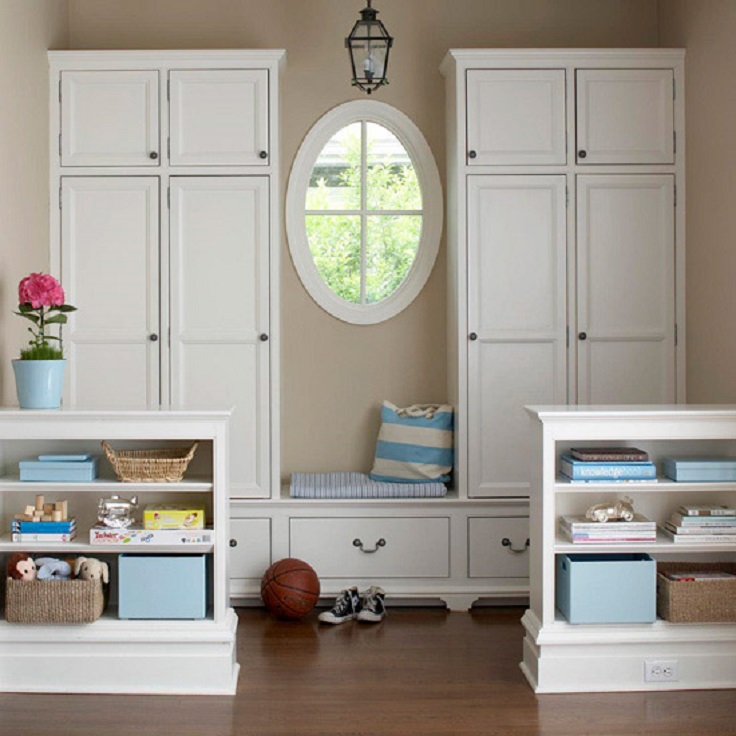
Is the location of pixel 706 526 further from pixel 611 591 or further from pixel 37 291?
pixel 37 291

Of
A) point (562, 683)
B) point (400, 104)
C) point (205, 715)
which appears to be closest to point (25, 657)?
point (205, 715)

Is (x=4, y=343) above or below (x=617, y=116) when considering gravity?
below

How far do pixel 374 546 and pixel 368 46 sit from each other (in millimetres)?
2068

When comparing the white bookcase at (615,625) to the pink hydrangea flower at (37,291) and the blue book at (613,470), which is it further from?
the pink hydrangea flower at (37,291)

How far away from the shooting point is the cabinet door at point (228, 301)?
15.1 feet

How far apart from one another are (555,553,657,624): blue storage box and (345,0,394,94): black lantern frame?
6.25 feet

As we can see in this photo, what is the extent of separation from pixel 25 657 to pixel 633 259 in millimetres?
2926

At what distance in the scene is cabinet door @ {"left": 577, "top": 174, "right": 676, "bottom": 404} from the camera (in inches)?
183

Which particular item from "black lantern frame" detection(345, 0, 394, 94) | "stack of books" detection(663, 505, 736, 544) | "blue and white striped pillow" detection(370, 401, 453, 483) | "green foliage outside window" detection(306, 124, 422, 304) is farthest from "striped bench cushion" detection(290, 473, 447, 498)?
"black lantern frame" detection(345, 0, 394, 94)

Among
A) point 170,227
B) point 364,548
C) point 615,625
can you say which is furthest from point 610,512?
point 170,227

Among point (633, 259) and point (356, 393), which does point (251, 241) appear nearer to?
point (356, 393)

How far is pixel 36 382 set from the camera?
366 centimetres

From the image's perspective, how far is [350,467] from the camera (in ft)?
16.5

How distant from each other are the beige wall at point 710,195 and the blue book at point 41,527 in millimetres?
2534
